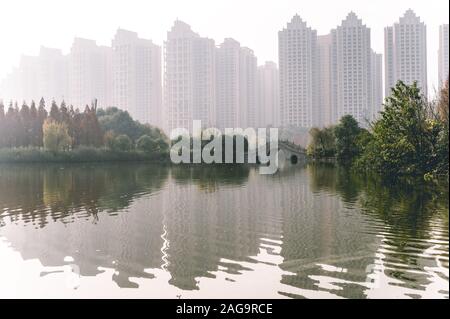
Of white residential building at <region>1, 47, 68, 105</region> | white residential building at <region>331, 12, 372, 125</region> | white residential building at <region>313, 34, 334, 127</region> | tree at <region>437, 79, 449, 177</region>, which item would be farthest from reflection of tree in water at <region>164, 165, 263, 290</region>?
white residential building at <region>1, 47, 68, 105</region>

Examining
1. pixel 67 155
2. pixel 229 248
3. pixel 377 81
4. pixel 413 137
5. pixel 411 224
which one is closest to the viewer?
pixel 229 248

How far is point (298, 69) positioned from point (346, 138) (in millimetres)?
15376

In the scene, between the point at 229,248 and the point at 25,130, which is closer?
the point at 229,248

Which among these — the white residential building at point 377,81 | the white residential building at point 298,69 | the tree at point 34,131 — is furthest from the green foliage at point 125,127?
the white residential building at point 377,81

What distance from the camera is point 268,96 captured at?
151 feet

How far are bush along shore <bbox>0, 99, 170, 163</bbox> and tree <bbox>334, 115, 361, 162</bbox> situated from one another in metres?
10.9

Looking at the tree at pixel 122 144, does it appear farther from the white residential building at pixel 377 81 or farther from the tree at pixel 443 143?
the tree at pixel 443 143

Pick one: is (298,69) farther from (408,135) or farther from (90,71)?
(408,135)

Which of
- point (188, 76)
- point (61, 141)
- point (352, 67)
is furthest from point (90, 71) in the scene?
point (352, 67)

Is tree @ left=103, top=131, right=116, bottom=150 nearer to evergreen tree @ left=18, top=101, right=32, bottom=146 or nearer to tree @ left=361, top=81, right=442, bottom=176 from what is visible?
evergreen tree @ left=18, top=101, right=32, bottom=146

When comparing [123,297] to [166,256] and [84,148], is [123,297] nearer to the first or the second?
[166,256]

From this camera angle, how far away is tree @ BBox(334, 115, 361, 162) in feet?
91.1

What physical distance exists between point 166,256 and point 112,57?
44.7 meters
